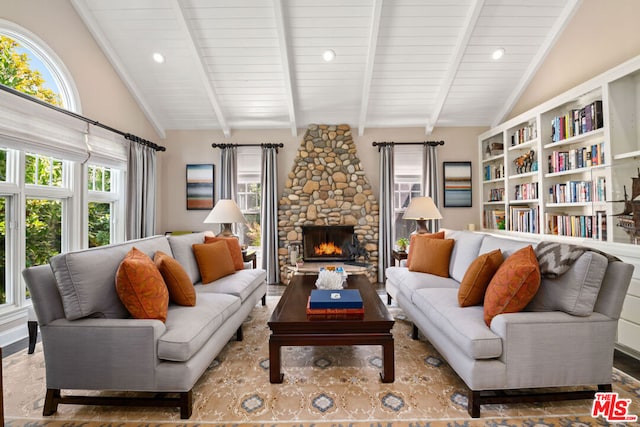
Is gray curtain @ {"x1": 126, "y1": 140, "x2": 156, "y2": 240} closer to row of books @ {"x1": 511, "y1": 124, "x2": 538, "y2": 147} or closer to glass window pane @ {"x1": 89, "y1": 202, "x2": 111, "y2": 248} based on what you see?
glass window pane @ {"x1": 89, "y1": 202, "x2": 111, "y2": 248}

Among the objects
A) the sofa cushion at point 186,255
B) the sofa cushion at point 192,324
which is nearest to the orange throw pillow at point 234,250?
the sofa cushion at point 186,255

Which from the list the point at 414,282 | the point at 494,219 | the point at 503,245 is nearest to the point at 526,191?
the point at 494,219

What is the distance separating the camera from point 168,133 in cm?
525

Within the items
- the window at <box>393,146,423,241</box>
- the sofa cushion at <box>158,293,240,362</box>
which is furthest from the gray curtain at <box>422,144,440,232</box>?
the sofa cushion at <box>158,293,240,362</box>

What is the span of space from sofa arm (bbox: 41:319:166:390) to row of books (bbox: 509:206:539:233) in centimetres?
436

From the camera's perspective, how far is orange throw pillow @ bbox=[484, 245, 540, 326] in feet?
5.68

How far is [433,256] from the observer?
315 cm

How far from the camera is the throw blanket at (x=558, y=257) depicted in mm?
1733

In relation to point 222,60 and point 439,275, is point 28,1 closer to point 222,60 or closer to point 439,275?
point 222,60

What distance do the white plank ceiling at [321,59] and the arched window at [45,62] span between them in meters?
0.72

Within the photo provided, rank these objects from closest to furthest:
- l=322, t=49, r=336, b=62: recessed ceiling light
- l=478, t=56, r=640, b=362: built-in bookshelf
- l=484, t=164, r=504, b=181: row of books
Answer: l=478, t=56, r=640, b=362: built-in bookshelf, l=322, t=49, r=336, b=62: recessed ceiling light, l=484, t=164, r=504, b=181: row of books

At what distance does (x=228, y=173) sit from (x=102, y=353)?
12.1 ft

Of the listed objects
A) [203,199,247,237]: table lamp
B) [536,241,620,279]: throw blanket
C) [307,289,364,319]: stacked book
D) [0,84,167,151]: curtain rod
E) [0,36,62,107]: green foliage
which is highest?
[0,36,62,107]: green foliage

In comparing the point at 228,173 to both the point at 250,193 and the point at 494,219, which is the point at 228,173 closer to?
the point at 250,193
